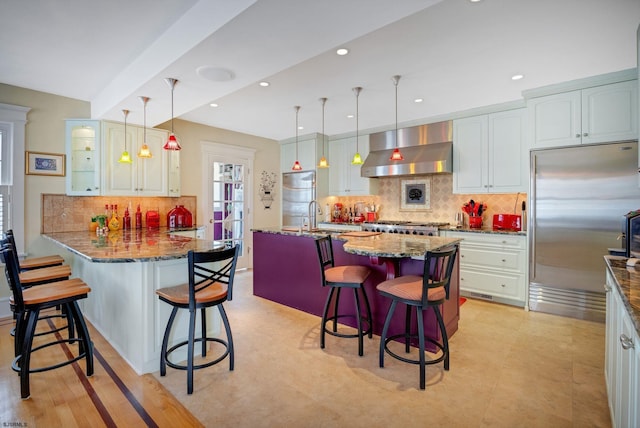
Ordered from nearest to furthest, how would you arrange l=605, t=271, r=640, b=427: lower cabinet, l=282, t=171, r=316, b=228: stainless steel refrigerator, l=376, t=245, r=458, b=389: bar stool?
l=605, t=271, r=640, b=427: lower cabinet < l=376, t=245, r=458, b=389: bar stool < l=282, t=171, r=316, b=228: stainless steel refrigerator

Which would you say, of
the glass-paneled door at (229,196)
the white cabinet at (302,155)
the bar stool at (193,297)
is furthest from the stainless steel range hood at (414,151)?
the bar stool at (193,297)

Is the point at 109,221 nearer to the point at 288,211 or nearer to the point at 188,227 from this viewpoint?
the point at 188,227

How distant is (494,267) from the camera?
12.9ft

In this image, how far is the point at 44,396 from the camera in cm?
202

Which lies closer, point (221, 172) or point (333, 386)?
point (333, 386)

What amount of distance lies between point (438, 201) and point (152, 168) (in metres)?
4.23

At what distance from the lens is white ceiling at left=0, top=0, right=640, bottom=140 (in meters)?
2.00

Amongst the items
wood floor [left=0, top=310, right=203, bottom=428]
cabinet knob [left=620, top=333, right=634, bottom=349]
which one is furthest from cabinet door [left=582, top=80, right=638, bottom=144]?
wood floor [left=0, top=310, right=203, bottom=428]

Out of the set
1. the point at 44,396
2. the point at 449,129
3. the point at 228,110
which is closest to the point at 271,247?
the point at 228,110

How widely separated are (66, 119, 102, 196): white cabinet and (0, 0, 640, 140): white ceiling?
283mm

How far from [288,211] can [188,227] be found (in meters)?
2.07

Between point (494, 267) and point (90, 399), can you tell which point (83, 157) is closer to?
point (90, 399)

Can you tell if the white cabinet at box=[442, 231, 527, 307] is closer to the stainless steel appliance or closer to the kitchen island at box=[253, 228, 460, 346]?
the stainless steel appliance

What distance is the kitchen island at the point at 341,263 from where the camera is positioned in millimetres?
2607
